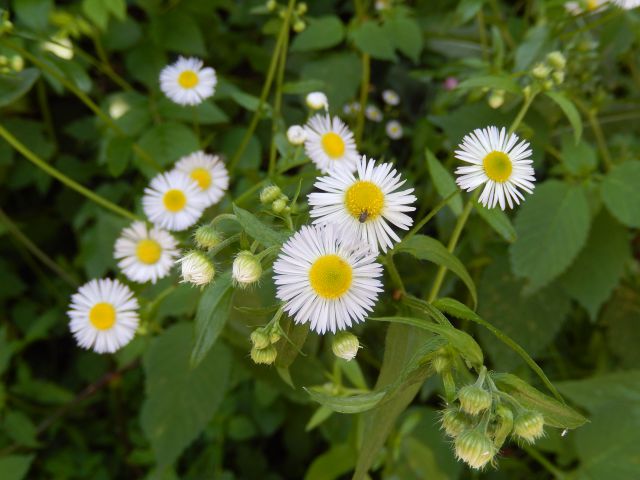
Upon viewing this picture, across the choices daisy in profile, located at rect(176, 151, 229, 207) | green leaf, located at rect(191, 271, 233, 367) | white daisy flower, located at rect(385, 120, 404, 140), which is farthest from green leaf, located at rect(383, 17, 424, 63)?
green leaf, located at rect(191, 271, 233, 367)

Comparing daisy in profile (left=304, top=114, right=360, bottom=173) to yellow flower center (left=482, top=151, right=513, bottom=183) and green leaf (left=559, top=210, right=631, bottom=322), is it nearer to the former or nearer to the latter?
yellow flower center (left=482, top=151, right=513, bottom=183)

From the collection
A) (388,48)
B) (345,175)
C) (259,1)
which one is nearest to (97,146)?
(259,1)

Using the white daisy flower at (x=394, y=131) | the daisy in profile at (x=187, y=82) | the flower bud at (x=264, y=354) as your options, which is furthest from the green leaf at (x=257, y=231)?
the white daisy flower at (x=394, y=131)

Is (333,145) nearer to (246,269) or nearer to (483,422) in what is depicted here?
(246,269)

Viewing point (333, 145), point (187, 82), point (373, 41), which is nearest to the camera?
point (333, 145)

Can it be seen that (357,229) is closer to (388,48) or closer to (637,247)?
(388,48)

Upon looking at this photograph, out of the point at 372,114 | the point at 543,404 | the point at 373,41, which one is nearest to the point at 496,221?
the point at 543,404
